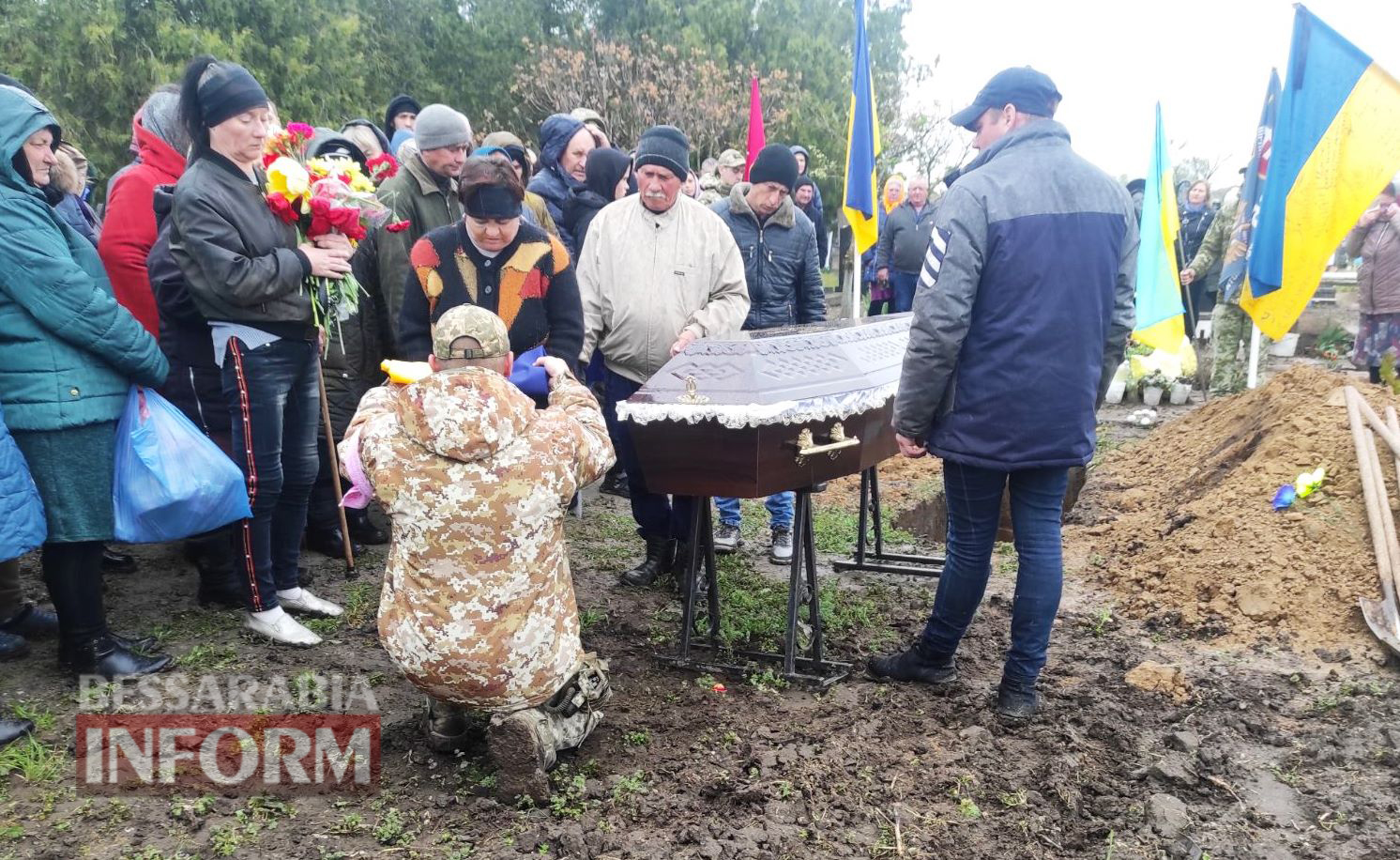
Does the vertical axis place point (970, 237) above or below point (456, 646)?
above

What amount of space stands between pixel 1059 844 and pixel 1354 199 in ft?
13.9

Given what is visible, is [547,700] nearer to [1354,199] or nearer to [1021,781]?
[1021,781]

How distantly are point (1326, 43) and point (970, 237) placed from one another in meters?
3.61

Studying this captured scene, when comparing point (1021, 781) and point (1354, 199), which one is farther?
point (1354, 199)

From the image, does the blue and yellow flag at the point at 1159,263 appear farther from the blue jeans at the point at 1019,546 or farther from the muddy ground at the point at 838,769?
the blue jeans at the point at 1019,546

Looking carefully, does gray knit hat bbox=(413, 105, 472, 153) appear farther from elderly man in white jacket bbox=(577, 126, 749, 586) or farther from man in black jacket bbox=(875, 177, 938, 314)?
man in black jacket bbox=(875, 177, 938, 314)

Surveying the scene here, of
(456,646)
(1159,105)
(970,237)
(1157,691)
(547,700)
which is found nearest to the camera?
(456,646)

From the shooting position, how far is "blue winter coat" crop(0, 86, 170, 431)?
270 centimetres

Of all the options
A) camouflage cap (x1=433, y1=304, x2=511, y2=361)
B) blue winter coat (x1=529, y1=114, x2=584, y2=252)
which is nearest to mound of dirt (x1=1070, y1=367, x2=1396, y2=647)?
camouflage cap (x1=433, y1=304, x2=511, y2=361)

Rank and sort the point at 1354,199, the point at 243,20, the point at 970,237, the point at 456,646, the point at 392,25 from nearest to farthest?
the point at 456,646 → the point at 970,237 → the point at 1354,199 → the point at 243,20 → the point at 392,25

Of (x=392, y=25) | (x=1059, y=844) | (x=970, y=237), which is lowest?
(x=1059, y=844)

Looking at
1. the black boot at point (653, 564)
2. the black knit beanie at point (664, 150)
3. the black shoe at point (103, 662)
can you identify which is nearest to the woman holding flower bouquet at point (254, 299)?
the black shoe at point (103, 662)

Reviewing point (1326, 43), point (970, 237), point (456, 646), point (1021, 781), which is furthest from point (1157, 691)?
point (1326, 43)

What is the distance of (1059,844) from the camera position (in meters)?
2.43
